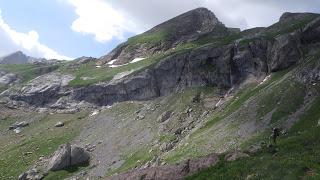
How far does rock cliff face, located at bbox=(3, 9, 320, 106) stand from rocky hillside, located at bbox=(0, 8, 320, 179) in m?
0.34

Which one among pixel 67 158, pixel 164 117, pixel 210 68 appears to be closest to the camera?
pixel 67 158

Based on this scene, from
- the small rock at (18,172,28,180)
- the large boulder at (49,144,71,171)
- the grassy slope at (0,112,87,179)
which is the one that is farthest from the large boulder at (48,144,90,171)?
the grassy slope at (0,112,87,179)

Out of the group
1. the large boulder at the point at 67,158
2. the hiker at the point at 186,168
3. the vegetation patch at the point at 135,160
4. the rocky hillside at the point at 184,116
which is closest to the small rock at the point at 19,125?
the rocky hillside at the point at 184,116

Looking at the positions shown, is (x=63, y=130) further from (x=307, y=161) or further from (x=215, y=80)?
(x=307, y=161)

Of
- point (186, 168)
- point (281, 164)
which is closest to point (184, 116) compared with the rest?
point (186, 168)

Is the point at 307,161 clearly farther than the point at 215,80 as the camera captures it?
No

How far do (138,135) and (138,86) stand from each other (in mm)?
40978

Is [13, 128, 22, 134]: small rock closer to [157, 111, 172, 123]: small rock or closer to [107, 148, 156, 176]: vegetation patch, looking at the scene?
[157, 111, 172, 123]: small rock

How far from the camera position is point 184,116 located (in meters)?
A: 115

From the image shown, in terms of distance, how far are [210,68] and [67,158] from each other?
50532 mm

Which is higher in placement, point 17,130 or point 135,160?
point 17,130

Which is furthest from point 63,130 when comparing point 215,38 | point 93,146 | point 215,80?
point 215,38

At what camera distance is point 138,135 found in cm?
11394

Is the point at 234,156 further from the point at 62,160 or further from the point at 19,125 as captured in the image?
the point at 19,125
